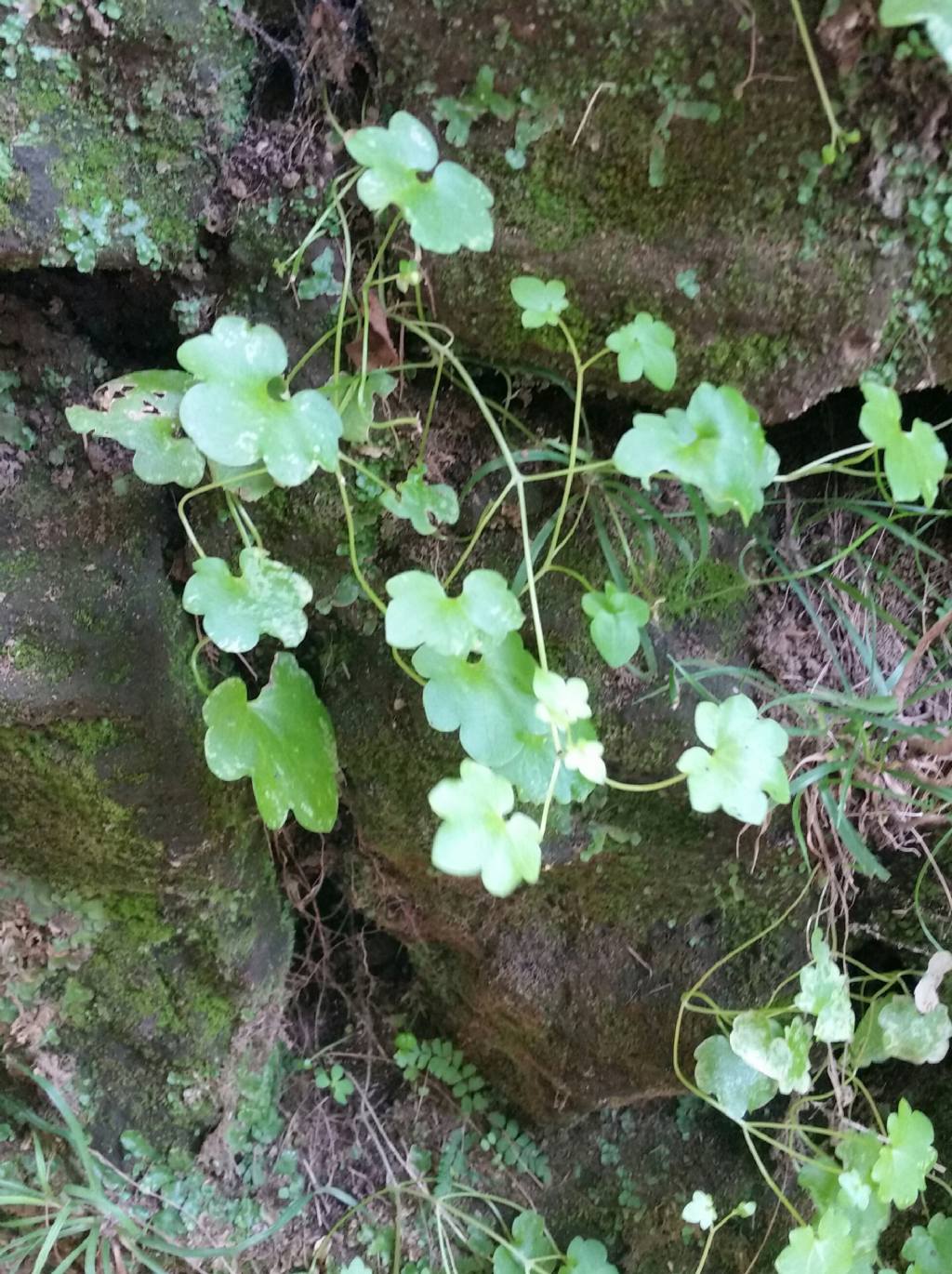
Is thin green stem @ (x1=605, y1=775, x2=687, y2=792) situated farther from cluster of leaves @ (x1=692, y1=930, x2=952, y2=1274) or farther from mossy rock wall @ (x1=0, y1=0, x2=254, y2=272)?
mossy rock wall @ (x1=0, y1=0, x2=254, y2=272)

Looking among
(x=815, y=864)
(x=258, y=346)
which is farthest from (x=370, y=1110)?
(x=258, y=346)

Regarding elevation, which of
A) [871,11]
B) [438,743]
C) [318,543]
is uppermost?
[871,11]

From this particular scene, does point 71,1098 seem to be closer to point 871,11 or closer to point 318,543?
point 318,543

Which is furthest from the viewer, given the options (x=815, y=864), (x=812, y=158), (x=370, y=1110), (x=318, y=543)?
(x=370, y=1110)

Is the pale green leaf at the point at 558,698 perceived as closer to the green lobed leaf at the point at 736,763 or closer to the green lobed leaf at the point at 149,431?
the green lobed leaf at the point at 736,763

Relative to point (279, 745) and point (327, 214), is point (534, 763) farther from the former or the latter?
point (327, 214)

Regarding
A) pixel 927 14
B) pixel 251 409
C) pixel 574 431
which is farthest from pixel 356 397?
pixel 927 14

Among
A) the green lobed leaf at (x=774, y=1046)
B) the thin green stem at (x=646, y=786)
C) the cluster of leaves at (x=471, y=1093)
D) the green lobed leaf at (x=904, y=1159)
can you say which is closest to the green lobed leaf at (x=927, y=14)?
the thin green stem at (x=646, y=786)
